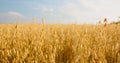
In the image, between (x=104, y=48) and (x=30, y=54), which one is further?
(x=104, y=48)

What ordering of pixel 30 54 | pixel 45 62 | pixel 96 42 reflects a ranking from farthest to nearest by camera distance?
pixel 96 42 → pixel 30 54 → pixel 45 62

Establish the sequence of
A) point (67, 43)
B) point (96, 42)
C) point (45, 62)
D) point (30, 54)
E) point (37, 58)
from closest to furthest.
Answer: point (45, 62)
point (37, 58)
point (30, 54)
point (67, 43)
point (96, 42)

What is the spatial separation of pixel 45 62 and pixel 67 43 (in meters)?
0.94

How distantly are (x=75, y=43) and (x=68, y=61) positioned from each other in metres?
0.36

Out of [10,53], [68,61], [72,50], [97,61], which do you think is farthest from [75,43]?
[10,53]

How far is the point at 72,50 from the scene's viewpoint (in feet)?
8.90

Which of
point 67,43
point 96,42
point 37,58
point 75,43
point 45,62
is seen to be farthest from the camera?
point 96,42

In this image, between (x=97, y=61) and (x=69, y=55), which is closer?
(x=97, y=61)

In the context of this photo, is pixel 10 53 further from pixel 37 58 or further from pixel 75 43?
pixel 75 43

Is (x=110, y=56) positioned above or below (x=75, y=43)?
below

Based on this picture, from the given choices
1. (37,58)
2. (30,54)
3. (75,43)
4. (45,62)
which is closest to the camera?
(45,62)

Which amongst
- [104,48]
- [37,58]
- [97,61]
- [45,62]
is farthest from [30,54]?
[104,48]

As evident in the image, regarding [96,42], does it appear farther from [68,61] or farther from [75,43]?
[68,61]

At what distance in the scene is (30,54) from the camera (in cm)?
266
